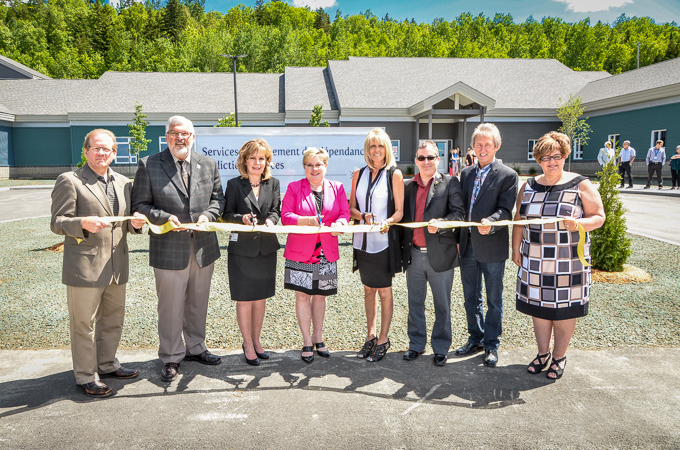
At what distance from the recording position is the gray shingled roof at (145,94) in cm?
3344

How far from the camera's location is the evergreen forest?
199 feet

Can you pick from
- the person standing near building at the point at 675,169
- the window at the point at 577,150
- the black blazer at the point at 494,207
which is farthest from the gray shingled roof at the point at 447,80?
the black blazer at the point at 494,207

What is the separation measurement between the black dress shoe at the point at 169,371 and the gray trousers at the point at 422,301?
2.23 meters

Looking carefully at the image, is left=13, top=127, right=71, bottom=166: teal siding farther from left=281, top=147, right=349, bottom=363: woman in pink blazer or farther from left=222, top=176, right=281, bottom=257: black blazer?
left=281, top=147, right=349, bottom=363: woman in pink blazer

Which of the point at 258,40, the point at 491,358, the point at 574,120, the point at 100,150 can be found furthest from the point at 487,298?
the point at 258,40

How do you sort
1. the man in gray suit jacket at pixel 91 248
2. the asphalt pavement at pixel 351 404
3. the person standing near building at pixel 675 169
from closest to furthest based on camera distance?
the asphalt pavement at pixel 351 404 < the man in gray suit jacket at pixel 91 248 < the person standing near building at pixel 675 169

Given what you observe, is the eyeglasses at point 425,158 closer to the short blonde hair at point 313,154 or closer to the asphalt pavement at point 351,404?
the short blonde hair at point 313,154

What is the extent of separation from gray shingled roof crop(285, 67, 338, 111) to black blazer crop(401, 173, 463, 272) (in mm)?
28879

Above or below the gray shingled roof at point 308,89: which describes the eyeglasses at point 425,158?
below

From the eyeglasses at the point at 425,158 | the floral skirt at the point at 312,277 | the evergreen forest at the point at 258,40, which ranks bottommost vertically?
the floral skirt at the point at 312,277

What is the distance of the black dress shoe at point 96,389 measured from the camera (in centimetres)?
373

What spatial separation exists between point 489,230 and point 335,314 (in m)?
2.42

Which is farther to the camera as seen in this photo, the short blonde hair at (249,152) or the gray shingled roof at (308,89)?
the gray shingled roof at (308,89)

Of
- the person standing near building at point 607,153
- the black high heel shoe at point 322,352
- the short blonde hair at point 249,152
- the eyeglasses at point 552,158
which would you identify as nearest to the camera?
the eyeglasses at point 552,158
